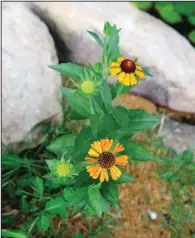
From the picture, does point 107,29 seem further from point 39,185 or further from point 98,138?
point 39,185

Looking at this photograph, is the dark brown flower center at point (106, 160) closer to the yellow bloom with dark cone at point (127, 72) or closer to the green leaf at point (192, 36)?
the yellow bloom with dark cone at point (127, 72)

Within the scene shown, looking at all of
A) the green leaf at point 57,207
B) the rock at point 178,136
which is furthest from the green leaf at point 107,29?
the rock at point 178,136

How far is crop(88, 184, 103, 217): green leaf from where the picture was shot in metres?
1.61

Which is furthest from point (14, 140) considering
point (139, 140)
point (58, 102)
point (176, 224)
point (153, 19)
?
point (153, 19)

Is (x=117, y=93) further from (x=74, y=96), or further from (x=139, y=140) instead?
(x=139, y=140)

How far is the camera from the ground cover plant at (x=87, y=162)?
4.99 ft

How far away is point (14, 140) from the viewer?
7.03 feet

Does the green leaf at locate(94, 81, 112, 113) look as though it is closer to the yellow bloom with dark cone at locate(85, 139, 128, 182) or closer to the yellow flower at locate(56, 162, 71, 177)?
the yellow bloom with dark cone at locate(85, 139, 128, 182)

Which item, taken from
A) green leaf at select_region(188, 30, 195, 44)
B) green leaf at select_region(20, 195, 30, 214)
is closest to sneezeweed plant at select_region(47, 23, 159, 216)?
green leaf at select_region(20, 195, 30, 214)

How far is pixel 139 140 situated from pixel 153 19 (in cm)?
64

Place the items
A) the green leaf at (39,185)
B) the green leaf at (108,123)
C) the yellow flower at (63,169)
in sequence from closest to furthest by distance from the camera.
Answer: the yellow flower at (63,169), the green leaf at (108,123), the green leaf at (39,185)

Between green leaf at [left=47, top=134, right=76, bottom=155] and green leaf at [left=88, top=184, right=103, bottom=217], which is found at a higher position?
green leaf at [left=88, top=184, right=103, bottom=217]

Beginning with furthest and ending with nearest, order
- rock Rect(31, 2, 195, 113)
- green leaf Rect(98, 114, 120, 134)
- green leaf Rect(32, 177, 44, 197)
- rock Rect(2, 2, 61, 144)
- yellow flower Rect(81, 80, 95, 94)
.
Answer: rock Rect(31, 2, 195, 113) → rock Rect(2, 2, 61, 144) → green leaf Rect(32, 177, 44, 197) → green leaf Rect(98, 114, 120, 134) → yellow flower Rect(81, 80, 95, 94)

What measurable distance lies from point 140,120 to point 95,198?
32cm
